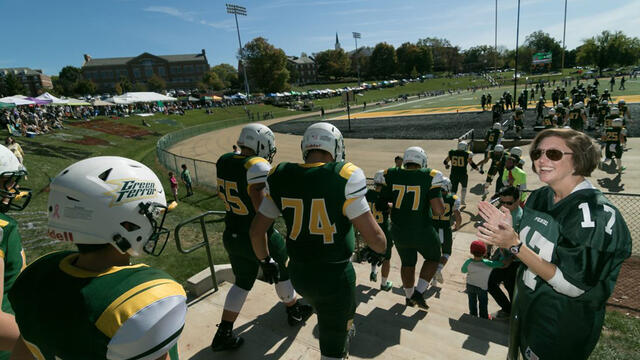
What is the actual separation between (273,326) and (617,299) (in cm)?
644

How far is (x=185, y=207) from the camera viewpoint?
1241cm

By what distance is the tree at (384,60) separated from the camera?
432 feet

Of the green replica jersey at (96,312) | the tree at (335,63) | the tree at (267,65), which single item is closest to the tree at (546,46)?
the tree at (335,63)

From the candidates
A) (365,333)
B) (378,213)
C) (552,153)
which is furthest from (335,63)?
(552,153)

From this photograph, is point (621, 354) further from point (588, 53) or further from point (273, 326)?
point (588, 53)

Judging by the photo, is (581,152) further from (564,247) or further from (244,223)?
(244,223)

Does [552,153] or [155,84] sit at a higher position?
[155,84]

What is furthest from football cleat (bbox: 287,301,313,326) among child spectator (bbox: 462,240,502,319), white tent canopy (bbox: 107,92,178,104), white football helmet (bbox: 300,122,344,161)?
white tent canopy (bbox: 107,92,178,104)

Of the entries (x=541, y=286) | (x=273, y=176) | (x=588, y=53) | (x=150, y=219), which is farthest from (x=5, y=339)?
(x=588, y=53)

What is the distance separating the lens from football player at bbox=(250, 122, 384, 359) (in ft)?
9.55

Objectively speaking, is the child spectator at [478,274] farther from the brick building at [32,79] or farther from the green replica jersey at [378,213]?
the brick building at [32,79]

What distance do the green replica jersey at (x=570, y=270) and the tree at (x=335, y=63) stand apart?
145 m

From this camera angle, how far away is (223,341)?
393 cm

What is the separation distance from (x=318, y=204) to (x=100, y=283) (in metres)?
1.73
